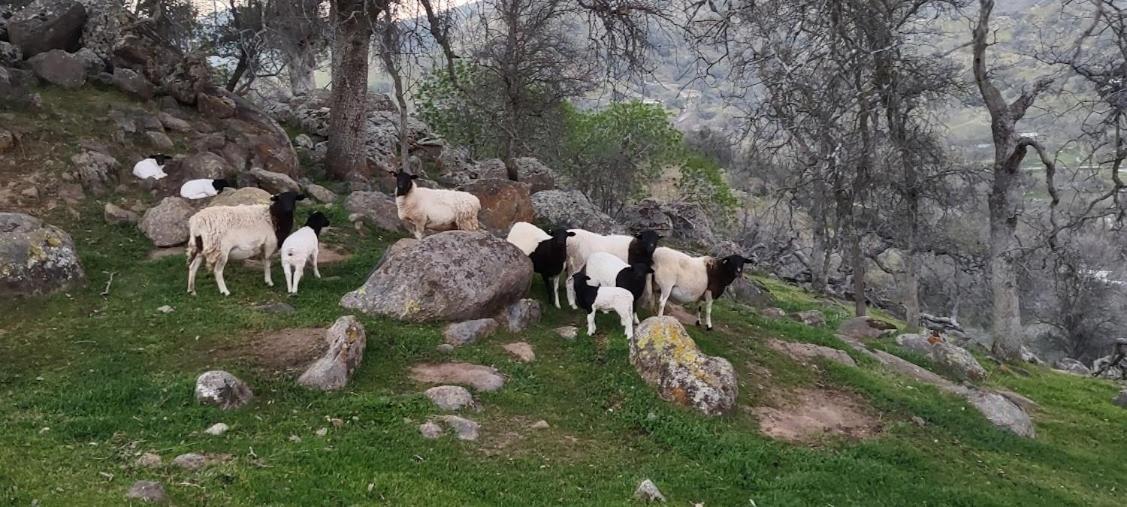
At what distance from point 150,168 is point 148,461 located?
445 inches

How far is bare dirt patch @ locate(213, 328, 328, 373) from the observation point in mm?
9125

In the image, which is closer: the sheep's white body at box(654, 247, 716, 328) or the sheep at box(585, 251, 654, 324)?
the sheep at box(585, 251, 654, 324)

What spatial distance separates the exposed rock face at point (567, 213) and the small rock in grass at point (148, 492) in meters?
13.9

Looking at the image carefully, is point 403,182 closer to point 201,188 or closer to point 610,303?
point 201,188

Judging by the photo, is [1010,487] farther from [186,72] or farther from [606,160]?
[606,160]

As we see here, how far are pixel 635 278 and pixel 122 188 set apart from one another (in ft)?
36.2

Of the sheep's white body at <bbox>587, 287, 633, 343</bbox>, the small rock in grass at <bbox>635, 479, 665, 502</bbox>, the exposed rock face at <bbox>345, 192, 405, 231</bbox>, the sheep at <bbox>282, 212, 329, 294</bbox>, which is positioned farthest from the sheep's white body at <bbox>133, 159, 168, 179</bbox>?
the small rock in grass at <bbox>635, 479, 665, 502</bbox>

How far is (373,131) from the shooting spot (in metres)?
23.1

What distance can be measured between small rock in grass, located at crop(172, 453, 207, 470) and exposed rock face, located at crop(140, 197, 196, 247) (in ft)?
27.1

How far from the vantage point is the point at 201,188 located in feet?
49.4

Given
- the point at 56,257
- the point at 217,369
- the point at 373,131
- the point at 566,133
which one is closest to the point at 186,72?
the point at 373,131

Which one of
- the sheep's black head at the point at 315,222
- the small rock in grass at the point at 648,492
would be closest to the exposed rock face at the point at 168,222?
the sheep's black head at the point at 315,222

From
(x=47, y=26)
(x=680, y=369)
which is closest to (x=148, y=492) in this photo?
(x=680, y=369)

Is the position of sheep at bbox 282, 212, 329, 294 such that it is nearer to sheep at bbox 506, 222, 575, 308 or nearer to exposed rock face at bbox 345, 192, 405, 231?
sheep at bbox 506, 222, 575, 308
